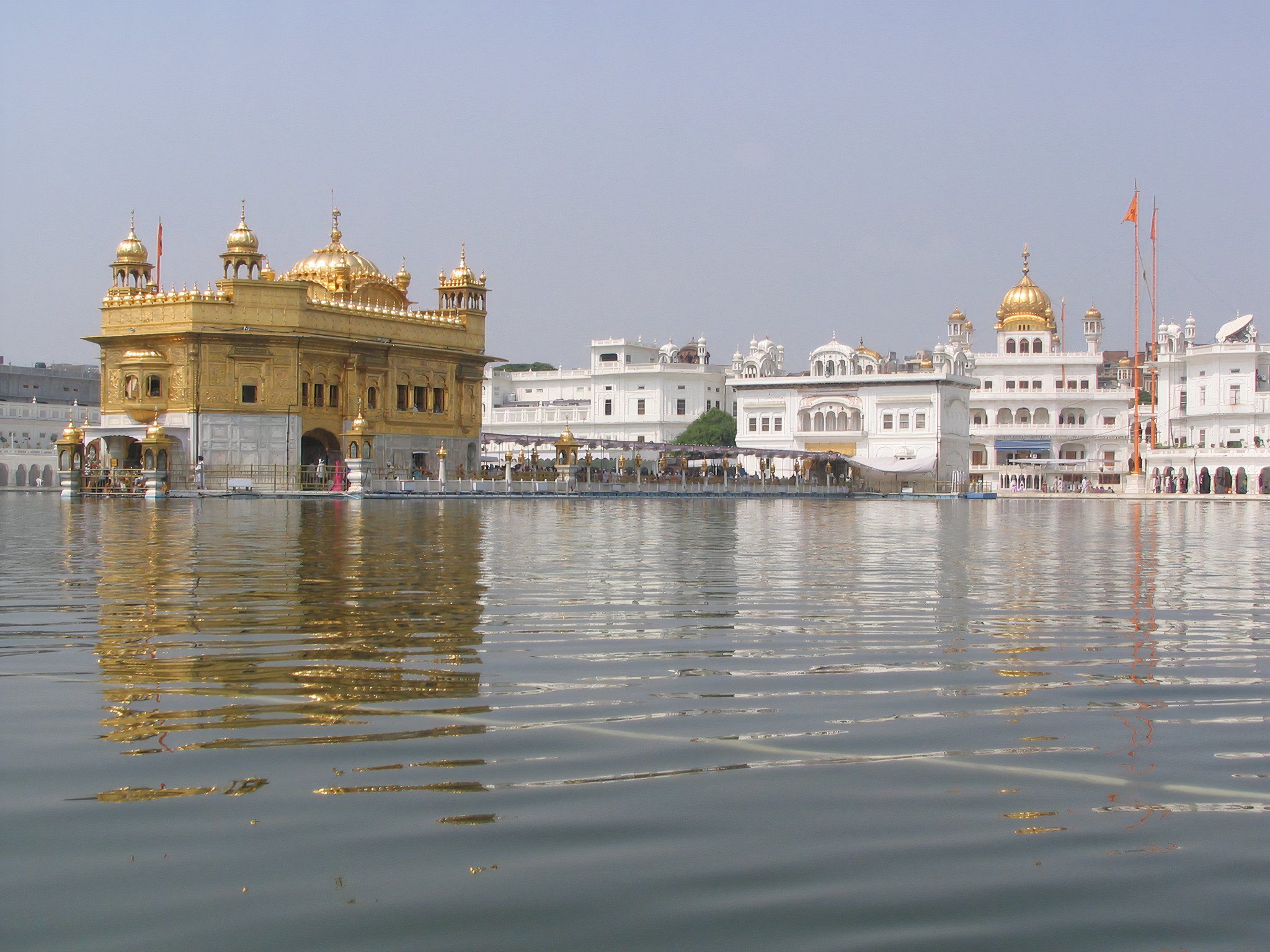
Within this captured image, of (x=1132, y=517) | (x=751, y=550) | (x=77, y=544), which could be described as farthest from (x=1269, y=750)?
(x=1132, y=517)

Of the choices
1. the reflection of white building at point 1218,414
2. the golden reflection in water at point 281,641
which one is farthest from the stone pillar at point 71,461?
the reflection of white building at point 1218,414

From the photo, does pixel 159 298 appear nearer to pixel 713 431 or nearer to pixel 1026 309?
pixel 713 431

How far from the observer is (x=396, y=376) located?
51562 mm

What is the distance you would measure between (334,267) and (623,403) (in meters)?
41.4

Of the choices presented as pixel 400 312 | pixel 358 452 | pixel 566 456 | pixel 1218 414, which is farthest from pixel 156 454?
pixel 1218 414

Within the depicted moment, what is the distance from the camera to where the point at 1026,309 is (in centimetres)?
9125

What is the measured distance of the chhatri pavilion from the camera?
1806 inches

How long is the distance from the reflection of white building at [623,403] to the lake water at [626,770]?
81.6m

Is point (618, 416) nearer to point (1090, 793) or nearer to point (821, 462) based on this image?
point (821, 462)

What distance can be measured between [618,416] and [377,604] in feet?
274

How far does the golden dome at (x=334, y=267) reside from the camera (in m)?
53.8

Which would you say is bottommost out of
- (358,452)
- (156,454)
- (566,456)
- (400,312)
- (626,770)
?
(626,770)

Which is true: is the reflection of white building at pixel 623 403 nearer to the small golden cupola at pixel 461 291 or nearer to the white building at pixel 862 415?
the white building at pixel 862 415

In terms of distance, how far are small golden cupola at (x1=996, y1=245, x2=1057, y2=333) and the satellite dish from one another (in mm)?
13099
